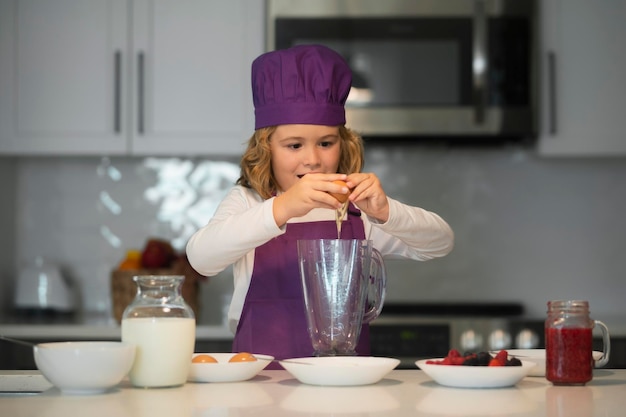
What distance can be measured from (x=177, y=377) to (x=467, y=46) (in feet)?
6.77

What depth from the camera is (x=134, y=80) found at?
310 cm

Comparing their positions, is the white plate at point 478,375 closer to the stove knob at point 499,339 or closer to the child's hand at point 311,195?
the child's hand at point 311,195

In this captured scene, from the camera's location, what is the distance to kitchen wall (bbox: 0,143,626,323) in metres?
3.38

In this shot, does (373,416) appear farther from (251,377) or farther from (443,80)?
(443,80)

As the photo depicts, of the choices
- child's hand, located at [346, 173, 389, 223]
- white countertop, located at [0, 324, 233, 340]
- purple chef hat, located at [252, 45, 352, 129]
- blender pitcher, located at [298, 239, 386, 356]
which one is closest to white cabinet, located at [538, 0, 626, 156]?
white countertop, located at [0, 324, 233, 340]

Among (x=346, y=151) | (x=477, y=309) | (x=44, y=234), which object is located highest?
(x=346, y=151)

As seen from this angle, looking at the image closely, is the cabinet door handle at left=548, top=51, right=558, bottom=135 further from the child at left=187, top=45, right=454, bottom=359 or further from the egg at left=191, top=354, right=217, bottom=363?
the egg at left=191, top=354, right=217, bottom=363

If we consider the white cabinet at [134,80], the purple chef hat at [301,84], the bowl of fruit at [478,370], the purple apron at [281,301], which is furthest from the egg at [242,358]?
the white cabinet at [134,80]

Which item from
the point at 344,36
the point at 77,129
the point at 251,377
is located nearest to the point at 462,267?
the point at 344,36

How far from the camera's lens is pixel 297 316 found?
1813mm

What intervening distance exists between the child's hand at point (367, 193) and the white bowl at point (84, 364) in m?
0.53

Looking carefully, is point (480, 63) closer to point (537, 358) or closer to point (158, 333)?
point (537, 358)

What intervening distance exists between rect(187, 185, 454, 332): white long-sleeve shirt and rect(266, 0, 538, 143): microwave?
112cm

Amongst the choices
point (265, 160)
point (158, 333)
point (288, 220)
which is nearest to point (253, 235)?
point (288, 220)
